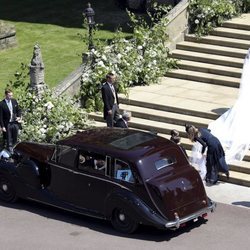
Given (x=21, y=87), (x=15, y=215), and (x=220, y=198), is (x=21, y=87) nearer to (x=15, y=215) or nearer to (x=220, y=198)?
(x=15, y=215)

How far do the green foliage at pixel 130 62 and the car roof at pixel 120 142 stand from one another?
14.8 ft

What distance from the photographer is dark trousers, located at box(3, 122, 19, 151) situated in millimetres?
17891

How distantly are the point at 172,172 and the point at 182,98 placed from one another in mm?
5650

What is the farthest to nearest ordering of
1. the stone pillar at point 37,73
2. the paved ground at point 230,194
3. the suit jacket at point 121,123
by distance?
the stone pillar at point 37,73 → the suit jacket at point 121,123 → the paved ground at point 230,194

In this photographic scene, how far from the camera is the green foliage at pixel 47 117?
18.1 meters

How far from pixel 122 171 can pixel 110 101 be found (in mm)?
4132

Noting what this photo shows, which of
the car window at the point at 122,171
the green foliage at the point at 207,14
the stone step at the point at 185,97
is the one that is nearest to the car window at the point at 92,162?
the car window at the point at 122,171

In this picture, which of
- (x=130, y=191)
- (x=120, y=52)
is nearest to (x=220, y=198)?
(x=130, y=191)

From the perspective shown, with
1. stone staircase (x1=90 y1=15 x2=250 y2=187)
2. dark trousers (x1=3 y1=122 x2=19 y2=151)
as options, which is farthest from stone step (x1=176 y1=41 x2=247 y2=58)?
dark trousers (x1=3 y1=122 x2=19 y2=151)

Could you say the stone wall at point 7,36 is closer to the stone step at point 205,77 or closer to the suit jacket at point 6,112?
the stone step at point 205,77

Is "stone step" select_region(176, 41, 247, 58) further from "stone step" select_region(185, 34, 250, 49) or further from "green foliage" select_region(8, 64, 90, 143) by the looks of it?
"green foliage" select_region(8, 64, 90, 143)

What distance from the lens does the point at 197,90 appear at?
20.1 meters

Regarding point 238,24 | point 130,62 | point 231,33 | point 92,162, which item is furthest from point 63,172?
point 238,24

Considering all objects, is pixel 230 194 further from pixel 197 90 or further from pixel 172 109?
pixel 197 90
